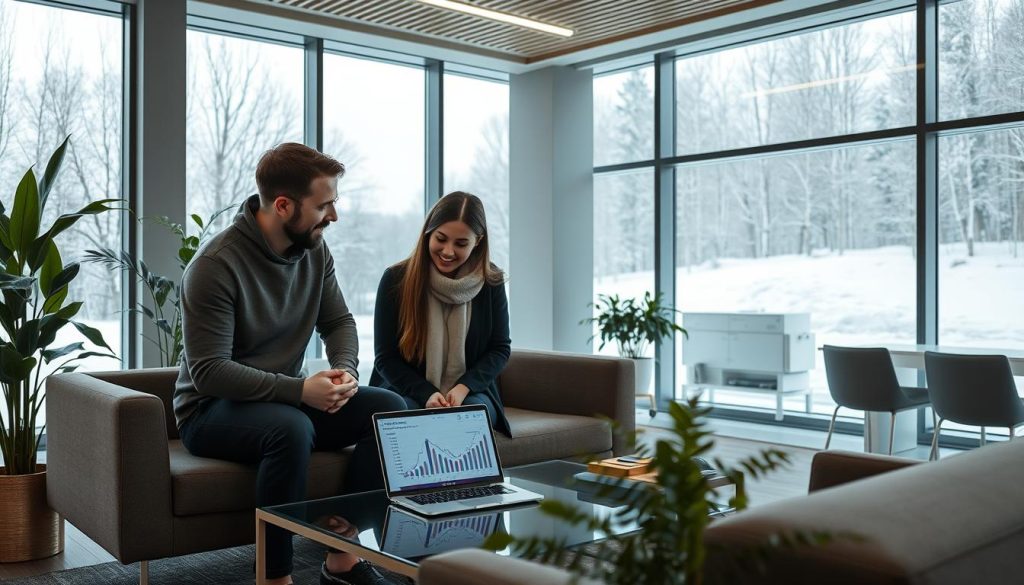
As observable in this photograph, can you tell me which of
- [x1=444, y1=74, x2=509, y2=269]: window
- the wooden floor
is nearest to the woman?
the wooden floor

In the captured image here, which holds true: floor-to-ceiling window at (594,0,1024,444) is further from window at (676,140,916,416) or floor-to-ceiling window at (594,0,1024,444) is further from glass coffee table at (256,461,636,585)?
glass coffee table at (256,461,636,585)

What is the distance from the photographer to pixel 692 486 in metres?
0.80

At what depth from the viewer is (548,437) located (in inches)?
136

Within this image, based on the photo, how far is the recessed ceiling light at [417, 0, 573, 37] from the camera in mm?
5488

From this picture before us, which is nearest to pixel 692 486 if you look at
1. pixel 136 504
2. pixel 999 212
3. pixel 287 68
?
pixel 136 504

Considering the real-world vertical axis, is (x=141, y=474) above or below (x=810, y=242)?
below

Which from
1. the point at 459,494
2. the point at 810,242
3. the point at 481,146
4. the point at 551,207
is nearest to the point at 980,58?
the point at 810,242

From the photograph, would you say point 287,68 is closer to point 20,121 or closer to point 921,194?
point 20,121

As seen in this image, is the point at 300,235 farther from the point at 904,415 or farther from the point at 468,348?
the point at 904,415

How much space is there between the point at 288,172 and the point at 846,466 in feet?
5.86

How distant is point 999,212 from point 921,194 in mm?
431

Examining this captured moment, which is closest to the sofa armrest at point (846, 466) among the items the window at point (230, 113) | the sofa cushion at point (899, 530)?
the sofa cushion at point (899, 530)

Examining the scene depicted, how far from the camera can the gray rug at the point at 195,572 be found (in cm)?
290

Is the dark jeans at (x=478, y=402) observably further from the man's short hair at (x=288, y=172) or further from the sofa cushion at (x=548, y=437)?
the man's short hair at (x=288, y=172)
